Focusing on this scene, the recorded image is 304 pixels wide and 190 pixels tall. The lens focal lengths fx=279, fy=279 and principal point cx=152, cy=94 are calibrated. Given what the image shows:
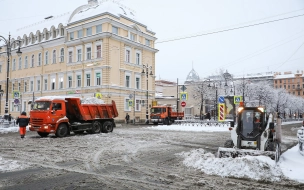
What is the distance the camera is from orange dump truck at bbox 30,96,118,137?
18531 millimetres

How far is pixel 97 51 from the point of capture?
4047 centimetres

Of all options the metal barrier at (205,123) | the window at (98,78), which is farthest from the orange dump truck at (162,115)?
the window at (98,78)

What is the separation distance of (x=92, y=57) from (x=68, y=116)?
21.3 metres

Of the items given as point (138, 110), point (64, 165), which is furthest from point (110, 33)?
point (64, 165)

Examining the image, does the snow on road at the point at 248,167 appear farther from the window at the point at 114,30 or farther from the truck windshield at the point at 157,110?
the window at the point at 114,30

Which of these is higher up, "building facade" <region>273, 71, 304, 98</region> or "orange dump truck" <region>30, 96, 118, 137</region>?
"building facade" <region>273, 71, 304, 98</region>

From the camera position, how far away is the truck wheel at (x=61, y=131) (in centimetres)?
1891

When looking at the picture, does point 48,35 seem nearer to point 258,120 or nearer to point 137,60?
point 137,60

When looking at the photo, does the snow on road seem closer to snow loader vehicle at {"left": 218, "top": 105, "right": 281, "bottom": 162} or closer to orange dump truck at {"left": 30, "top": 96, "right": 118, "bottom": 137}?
snow loader vehicle at {"left": 218, "top": 105, "right": 281, "bottom": 162}

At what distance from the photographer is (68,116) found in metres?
20.9

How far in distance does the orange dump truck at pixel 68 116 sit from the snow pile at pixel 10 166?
29.5 feet

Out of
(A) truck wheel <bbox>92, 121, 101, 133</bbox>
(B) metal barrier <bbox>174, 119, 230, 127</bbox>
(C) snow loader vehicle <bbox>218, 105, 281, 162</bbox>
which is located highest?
(C) snow loader vehicle <bbox>218, 105, 281, 162</bbox>

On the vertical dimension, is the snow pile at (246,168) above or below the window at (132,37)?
below

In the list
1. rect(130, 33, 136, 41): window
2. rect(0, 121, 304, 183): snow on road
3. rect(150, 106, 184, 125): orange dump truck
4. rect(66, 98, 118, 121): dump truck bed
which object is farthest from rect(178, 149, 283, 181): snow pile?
rect(130, 33, 136, 41): window
